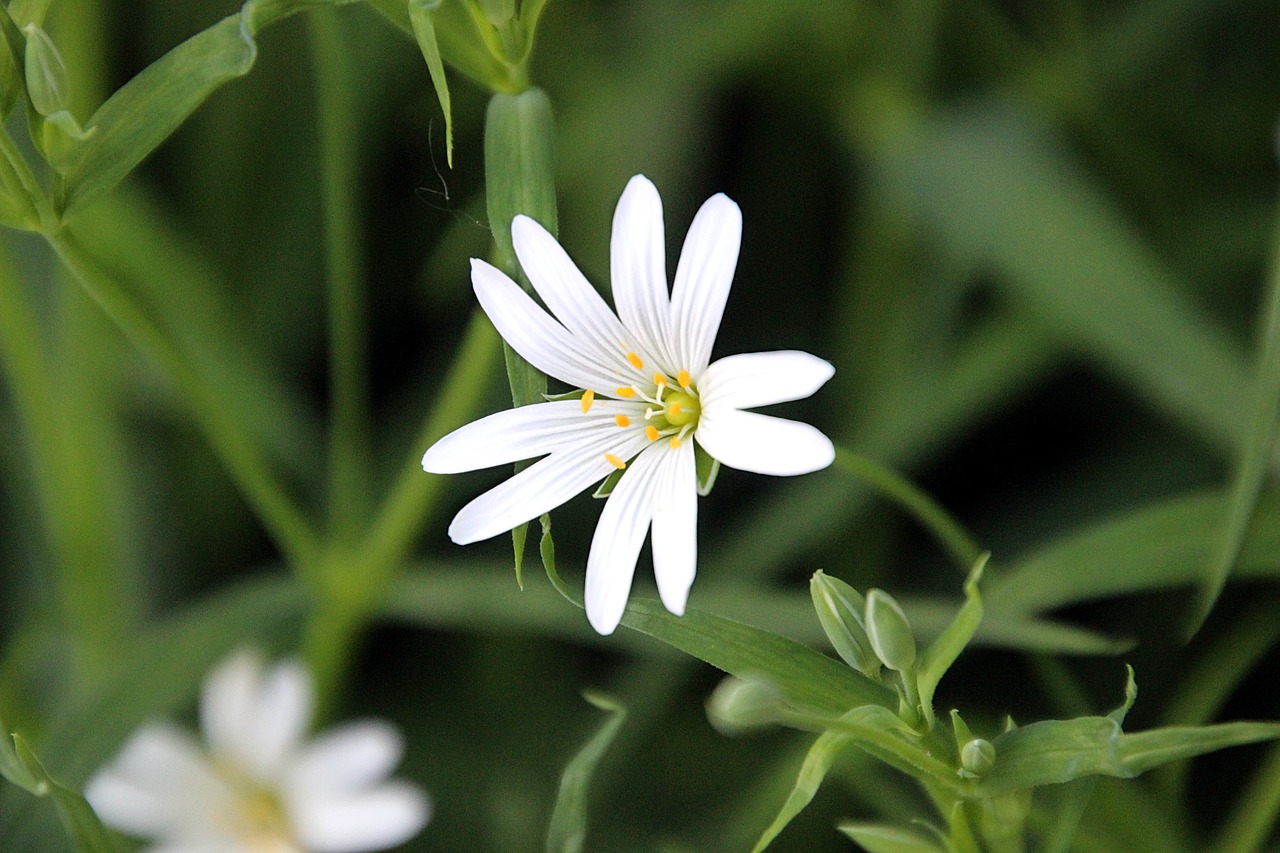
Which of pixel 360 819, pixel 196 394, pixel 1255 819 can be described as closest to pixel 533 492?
pixel 196 394

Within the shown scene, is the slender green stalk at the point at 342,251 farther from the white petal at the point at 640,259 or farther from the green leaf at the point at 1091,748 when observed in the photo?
the green leaf at the point at 1091,748

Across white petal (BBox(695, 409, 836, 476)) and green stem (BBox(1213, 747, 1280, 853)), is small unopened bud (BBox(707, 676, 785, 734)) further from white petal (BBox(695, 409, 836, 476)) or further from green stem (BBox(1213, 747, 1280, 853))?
green stem (BBox(1213, 747, 1280, 853))

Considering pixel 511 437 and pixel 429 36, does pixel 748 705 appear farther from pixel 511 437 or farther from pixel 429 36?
pixel 429 36

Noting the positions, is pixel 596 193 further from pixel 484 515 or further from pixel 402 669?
pixel 484 515

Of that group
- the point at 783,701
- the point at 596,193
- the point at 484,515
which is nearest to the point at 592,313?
the point at 484,515

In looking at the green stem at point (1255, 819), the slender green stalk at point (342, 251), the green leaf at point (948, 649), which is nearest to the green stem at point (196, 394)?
the slender green stalk at point (342, 251)

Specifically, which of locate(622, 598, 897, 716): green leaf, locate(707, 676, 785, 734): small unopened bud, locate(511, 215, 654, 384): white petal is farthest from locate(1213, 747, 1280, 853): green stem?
locate(511, 215, 654, 384): white petal
